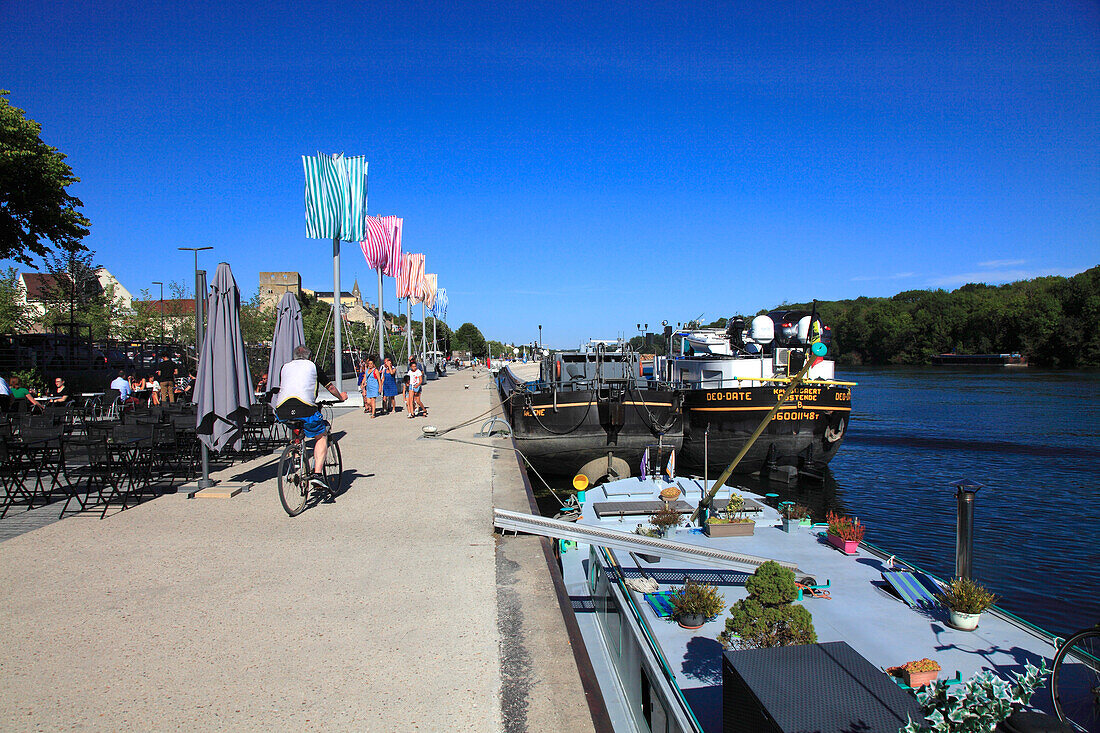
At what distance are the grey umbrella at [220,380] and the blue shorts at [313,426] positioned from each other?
4.33 feet

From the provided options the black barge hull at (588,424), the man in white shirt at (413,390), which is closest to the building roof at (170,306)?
the man in white shirt at (413,390)

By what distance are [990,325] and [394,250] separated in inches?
3972

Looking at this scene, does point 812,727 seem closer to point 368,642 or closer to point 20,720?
point 368,642

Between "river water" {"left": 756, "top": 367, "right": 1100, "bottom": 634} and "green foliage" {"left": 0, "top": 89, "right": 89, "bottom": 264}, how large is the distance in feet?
87.3

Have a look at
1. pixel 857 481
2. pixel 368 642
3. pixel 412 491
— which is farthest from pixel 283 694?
pixel 857 481

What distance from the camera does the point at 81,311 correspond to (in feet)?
101

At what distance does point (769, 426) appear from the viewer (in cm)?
1964

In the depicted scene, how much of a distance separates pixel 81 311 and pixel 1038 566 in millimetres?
38629

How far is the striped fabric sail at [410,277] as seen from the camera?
36856 mm

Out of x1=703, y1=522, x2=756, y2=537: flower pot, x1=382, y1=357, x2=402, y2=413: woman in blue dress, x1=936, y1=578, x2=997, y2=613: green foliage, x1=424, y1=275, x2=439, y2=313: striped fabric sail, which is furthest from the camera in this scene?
x1=424, y1=275, x2=439, y2=313: striped fabric sail

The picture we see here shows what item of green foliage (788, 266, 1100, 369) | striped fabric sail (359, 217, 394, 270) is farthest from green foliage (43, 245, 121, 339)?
green foliage (788, 266, 1100, 369)

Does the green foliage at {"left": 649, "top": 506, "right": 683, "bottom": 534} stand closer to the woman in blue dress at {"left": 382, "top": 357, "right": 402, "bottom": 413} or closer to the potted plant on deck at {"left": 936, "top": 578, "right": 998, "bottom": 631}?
the potted plant on deck at {"left": 936, "top": 578, "right": 998, "bottom": 631}

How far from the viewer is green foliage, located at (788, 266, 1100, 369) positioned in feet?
271

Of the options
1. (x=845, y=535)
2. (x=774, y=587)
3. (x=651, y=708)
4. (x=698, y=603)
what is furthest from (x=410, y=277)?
(x=774, y=587)
